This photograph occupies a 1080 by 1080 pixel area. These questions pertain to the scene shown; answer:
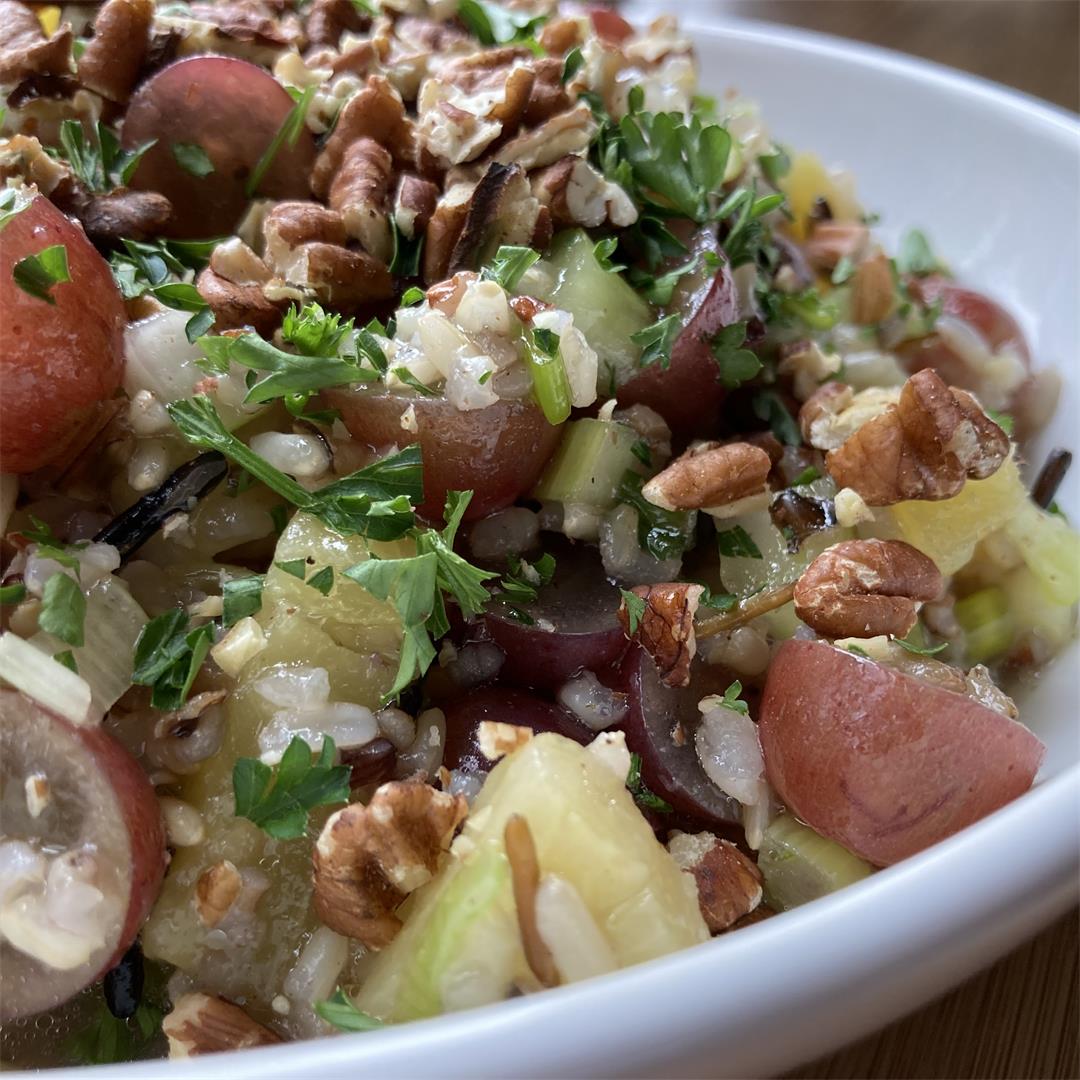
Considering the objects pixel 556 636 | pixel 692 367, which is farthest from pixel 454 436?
pixel 692 367

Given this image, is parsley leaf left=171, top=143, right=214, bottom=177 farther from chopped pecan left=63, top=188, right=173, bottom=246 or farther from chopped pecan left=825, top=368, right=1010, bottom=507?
chopped pecan left=825, top=368, right=1010, bottom=507

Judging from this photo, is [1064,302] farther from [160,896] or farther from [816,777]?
[160,896]

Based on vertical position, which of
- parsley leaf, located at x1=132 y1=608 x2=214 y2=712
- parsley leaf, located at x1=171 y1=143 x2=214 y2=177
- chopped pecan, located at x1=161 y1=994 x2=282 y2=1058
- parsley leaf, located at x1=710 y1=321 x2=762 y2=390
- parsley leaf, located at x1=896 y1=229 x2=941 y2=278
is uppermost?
parsley leaf, located at x1=710 y1=321 x2=762 y2=390

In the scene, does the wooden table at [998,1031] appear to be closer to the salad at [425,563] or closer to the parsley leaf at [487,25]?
the salad at [425,563]

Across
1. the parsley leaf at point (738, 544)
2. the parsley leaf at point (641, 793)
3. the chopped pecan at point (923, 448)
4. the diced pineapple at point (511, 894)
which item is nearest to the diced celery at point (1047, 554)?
the chopped pecan at point (923, 448)

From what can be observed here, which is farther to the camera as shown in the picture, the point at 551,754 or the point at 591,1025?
the point at 551,754

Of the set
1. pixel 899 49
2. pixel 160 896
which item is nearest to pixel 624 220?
pixel 160 896

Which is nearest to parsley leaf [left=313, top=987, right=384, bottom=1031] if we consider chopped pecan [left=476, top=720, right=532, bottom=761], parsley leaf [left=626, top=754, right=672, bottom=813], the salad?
the salad
